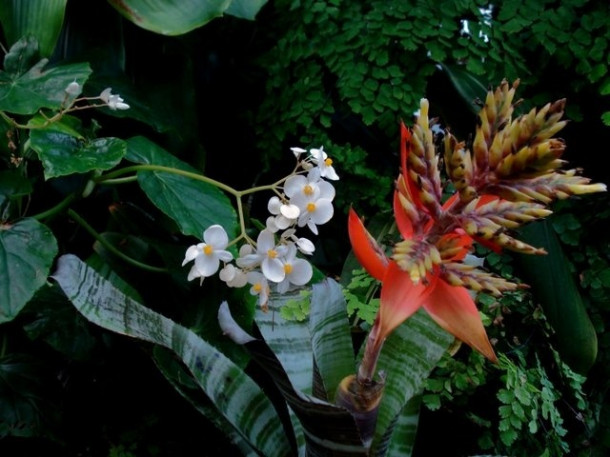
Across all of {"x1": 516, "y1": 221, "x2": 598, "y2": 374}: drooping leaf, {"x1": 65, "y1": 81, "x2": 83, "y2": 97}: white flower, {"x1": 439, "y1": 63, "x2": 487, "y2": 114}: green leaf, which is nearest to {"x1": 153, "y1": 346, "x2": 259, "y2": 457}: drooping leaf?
{"x1": 65, "y1": 81, "x2": 83, "y2": 97}: white flower

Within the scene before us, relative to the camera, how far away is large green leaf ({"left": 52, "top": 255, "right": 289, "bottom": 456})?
29.0 inches

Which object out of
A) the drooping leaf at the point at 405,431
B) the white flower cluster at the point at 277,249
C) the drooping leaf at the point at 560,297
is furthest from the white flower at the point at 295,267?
the drooping leaf at the point at 560,297

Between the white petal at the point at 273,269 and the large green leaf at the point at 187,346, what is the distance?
12cm

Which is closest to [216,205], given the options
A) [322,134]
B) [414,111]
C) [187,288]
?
[187,288]

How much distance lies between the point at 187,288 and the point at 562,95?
978 mm

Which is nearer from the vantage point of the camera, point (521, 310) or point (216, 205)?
point (216, 205)

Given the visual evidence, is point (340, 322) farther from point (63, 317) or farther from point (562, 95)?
point (562, 95)

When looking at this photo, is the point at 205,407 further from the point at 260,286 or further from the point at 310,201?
the point at 310,201

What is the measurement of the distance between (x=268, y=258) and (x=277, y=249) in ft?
0.05

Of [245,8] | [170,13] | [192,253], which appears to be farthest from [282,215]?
[245,8]

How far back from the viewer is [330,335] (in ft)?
2.75

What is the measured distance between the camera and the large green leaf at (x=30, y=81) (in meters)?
0.98

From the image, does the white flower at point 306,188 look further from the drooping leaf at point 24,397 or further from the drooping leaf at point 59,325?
the drooping leaf at point 24,397

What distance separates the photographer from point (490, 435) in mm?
1191
